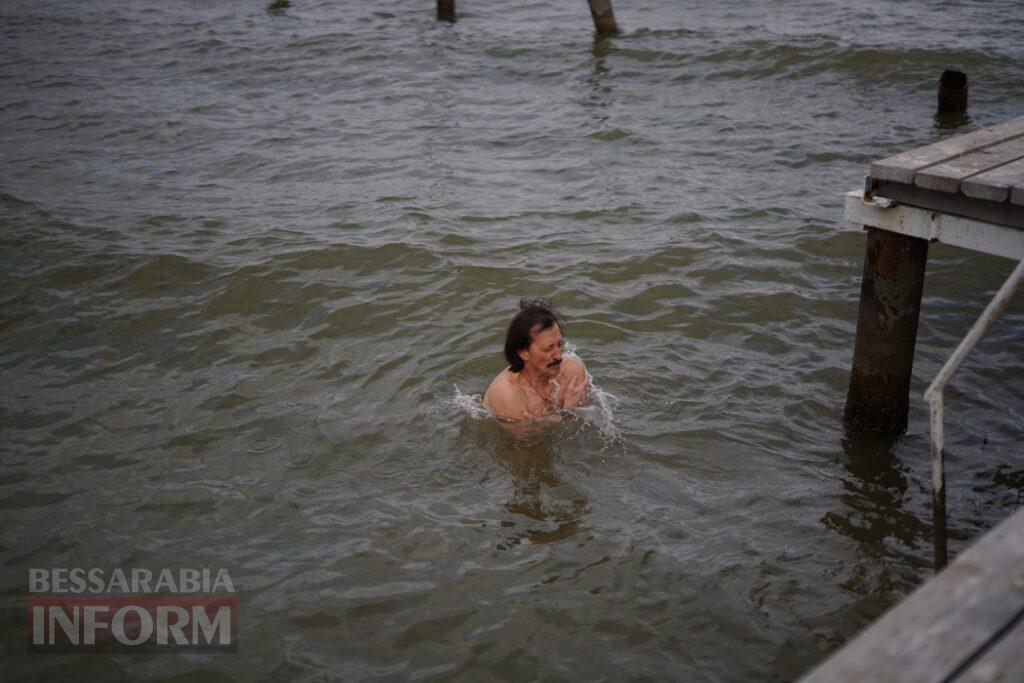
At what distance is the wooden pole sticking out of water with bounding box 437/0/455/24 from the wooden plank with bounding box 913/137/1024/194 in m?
12.4

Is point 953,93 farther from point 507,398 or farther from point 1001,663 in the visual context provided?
point 1001,663

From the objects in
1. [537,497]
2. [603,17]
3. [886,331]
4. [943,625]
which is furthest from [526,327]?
[603,17]

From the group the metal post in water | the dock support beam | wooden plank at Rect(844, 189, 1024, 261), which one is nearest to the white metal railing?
the metal post in water

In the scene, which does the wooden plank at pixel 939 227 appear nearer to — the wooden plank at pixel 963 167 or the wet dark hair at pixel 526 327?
the wooden plank at pixel 963 167

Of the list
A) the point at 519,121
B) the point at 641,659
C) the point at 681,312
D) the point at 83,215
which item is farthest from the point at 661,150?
the point at 641,659

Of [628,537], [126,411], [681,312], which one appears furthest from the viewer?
[681,312]

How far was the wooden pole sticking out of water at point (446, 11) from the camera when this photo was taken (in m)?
15.8

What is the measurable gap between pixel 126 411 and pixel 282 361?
3.67 feet

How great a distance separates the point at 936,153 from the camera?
4.80 metres

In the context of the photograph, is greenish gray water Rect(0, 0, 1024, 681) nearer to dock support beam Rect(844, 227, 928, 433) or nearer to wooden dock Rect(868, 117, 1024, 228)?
dock support beam Rect(844, 227, 928, 433)

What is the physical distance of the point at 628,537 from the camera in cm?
495

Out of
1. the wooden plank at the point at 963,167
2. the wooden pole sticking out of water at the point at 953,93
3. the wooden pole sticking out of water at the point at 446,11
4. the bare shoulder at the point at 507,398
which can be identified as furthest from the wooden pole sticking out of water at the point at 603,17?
the wooden plank at the point at 963,167

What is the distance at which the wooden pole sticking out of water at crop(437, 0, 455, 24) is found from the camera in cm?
1584

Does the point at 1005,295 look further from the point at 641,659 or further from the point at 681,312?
the point at 681,312
